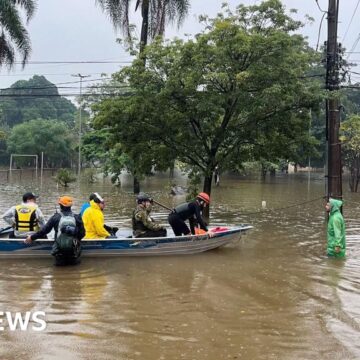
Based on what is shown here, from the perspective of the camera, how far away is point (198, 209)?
37.9 feet

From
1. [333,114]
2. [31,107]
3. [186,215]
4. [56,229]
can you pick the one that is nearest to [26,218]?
[56,229]

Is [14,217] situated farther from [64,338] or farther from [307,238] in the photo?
[307,238]

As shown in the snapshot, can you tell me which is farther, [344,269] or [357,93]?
[357,93]

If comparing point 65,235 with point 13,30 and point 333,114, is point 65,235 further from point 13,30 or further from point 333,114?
point 13,30

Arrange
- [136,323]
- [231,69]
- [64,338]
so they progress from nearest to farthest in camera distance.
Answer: [64,338], [136,323], [231,69]

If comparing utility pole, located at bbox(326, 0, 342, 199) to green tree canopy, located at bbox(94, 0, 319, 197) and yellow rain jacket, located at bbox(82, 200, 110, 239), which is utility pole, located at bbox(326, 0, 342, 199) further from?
yellow rain jacket, located at bbox(82, 200, 110, 239)

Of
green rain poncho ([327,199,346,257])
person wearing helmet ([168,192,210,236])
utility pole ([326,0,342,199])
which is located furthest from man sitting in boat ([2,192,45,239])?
utility pole ([326,0,342,199])

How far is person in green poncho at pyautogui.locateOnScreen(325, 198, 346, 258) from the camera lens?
36.7 feet

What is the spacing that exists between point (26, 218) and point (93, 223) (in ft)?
4.56

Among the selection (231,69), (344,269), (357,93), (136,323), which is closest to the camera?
(136,323)

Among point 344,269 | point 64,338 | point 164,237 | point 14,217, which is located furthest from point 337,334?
point 14,217

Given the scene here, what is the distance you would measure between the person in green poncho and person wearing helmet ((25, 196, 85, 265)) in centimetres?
541

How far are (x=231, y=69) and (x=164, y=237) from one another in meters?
7.44

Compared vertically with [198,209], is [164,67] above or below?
above
